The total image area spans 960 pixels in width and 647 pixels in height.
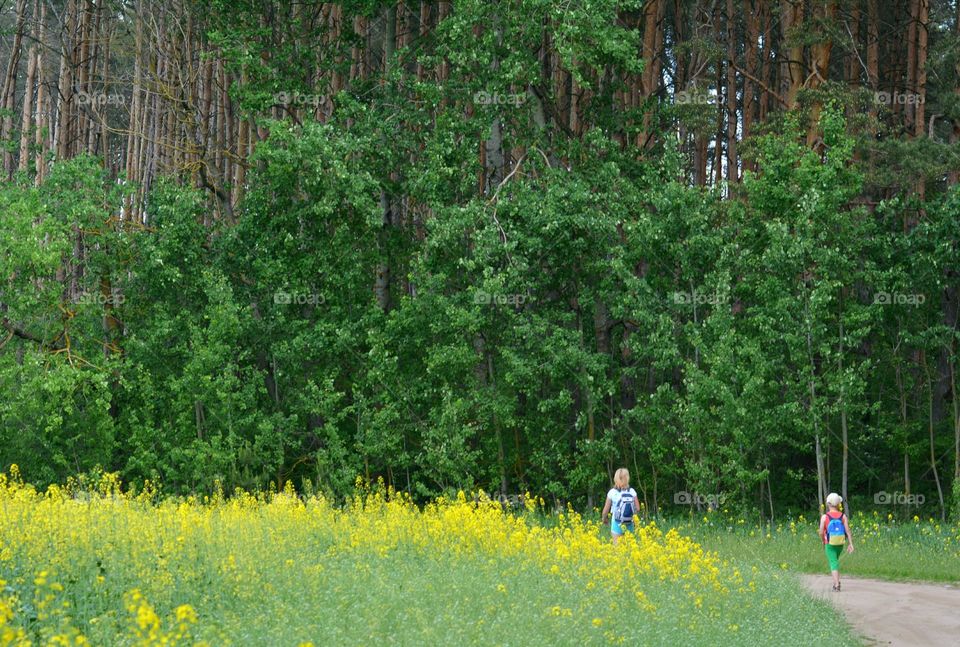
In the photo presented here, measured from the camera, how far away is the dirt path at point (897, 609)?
13141 millimetres

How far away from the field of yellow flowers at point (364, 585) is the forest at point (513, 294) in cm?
956

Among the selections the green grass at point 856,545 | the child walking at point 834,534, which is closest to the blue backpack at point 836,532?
the child walking at point 834,534

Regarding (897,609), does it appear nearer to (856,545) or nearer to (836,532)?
(836,532)

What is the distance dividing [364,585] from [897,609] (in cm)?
697

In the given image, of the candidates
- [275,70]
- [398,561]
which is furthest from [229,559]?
[275,70]

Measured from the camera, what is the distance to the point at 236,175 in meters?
41.1

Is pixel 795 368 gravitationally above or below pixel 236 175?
below

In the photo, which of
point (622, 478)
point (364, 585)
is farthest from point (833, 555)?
point (364, 585)

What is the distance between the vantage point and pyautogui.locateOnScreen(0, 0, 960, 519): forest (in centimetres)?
2455

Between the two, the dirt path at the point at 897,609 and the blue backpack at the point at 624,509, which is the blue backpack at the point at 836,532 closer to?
the dirt path at the point at 897,609

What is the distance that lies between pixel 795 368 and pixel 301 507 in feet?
40.4

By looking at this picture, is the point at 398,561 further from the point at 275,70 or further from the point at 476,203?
the point at 275,70

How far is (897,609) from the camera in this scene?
14984 millimetres

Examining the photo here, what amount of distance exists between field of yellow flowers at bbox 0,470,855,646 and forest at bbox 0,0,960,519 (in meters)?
9.56
